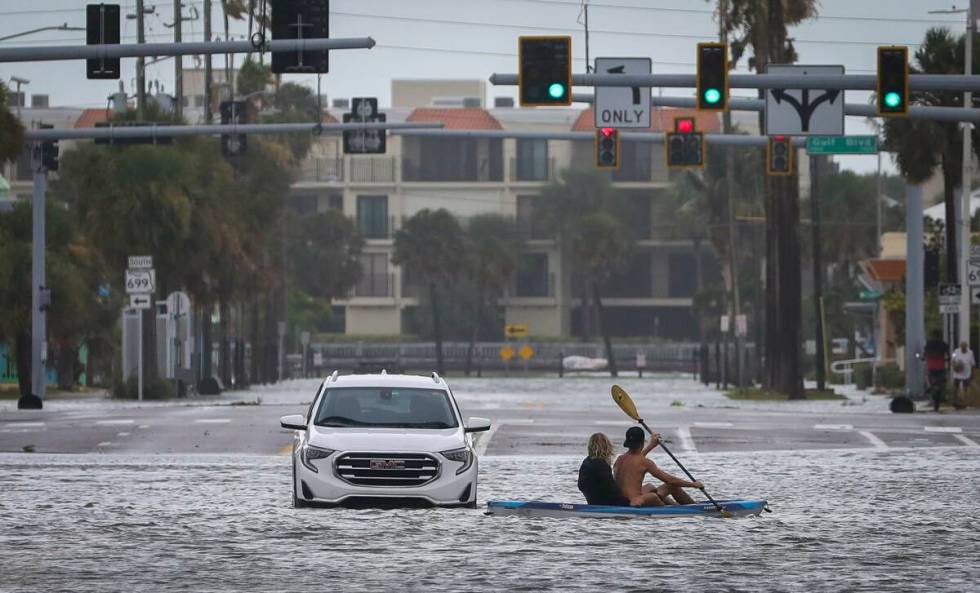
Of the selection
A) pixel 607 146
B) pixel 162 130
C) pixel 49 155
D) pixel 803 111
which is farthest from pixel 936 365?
pixel 49 155

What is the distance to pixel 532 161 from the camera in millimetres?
119438

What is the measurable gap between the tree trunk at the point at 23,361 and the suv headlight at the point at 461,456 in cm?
3956

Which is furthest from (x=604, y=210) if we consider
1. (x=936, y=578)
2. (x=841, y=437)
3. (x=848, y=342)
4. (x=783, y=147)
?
(x=936, y=578)

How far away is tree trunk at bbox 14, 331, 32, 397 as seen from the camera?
5788 cm

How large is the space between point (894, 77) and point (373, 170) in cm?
8809

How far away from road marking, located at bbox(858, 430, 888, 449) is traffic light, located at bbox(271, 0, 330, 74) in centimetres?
1073

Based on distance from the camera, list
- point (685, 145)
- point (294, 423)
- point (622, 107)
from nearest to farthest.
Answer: point (294, 423), point (622, 107), point (685, 145)

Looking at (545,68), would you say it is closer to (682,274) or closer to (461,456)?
(461,456)

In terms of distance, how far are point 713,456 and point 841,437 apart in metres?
5.43

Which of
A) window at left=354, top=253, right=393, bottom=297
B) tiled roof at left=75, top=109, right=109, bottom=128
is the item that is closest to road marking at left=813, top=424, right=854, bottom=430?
tiled roof at left=75, top=109, right=109, bottom=128

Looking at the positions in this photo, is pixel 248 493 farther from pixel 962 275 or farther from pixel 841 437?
pixel 962 275

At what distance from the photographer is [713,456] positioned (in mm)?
30453

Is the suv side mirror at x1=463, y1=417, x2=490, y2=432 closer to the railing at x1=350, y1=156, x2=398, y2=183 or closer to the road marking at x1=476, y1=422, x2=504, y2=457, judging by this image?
the road marking at x1=476, y1=422, x2=504, y2=457

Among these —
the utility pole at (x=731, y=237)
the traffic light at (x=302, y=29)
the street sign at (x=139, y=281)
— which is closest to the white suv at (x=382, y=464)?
the traffic light at (x=302, y=29)
